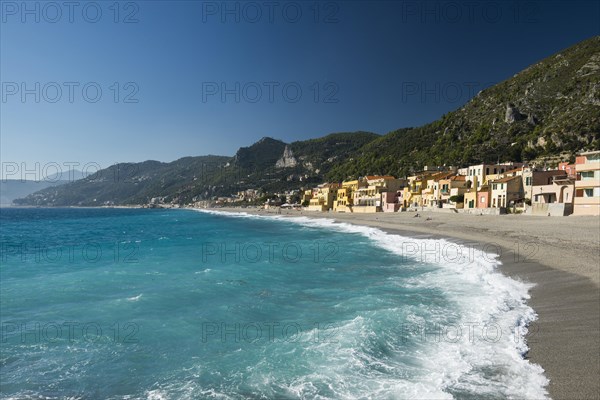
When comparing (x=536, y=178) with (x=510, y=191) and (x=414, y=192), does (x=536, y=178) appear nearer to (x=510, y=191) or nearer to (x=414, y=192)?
(x=510, y=191)

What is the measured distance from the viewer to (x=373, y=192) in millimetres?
82125

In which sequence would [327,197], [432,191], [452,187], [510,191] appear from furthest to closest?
[327,197]
[432,191]
[452,187]
[510,191]

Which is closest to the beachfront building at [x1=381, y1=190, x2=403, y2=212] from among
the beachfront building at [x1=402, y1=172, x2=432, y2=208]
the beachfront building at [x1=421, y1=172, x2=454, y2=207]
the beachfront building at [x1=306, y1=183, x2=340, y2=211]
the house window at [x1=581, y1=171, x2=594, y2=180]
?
the beachfront building at [x1=402, y1=172, x2=432, y2=208]

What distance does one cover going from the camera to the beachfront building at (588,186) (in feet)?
106

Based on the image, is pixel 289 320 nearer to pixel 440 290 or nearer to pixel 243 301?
pixel 243 301

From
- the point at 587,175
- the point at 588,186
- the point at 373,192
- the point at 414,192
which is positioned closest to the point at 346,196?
the point at 373,192

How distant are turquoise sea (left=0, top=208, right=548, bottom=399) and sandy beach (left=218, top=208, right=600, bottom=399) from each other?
41 centimetres

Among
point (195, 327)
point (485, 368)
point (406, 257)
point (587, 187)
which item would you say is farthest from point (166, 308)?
point (587, 187)

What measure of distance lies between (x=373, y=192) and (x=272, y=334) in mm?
74788

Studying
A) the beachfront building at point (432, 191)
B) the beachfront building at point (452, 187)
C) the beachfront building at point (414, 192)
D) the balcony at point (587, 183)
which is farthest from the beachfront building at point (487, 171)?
the balcony at point (587, 183)

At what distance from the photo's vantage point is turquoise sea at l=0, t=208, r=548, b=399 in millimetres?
6781

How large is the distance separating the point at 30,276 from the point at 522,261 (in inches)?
1010

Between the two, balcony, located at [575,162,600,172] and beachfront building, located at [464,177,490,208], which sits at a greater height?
balcony, located at [575,162,600,172]

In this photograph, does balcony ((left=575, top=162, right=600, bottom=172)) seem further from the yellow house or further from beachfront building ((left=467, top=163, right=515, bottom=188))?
the yellow house
